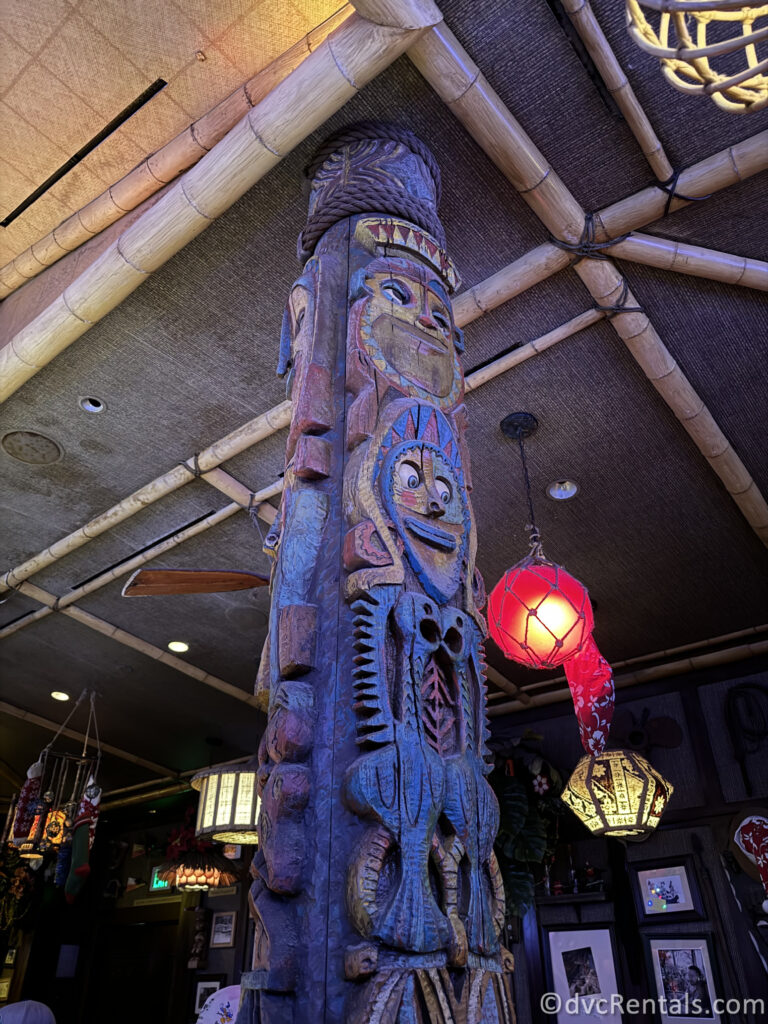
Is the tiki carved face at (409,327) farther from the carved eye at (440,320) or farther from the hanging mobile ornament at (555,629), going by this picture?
the hanging mobile ornament at (555,629)

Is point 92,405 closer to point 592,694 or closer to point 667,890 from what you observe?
point 592,694

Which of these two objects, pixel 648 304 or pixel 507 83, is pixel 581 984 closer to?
pixel 648 304

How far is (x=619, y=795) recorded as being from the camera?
13.4 feet

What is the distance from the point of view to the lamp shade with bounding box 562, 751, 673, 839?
4043 millimetres

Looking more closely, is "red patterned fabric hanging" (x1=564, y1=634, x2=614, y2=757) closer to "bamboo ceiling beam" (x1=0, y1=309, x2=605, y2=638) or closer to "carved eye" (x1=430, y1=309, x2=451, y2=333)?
"bamboo ceiling beam" (x1=0, y1=309, x2=605, y2=638)

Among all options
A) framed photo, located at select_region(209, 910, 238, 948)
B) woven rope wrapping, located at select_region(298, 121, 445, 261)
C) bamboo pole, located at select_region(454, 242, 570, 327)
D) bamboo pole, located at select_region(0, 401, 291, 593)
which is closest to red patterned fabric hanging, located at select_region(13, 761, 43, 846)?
bamboo pole, located at select_region(0, 401, 291, 593)

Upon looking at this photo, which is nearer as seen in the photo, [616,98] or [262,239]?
[616,98]

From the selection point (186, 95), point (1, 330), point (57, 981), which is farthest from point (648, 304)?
point (57, 981)

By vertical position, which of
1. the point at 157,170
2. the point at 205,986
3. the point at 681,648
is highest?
the point at 157,170

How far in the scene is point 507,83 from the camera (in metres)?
2.67

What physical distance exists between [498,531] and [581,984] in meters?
3.17

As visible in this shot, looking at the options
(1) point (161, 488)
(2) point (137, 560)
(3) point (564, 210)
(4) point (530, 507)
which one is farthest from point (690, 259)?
(2) point (137, 560)

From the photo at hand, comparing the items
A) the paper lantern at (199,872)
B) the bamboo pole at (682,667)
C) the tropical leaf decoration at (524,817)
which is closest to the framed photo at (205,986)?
the paper lantern at (199,872)

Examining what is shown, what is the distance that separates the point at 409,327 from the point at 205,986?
24.4ft
